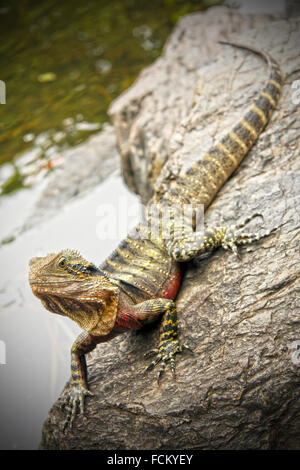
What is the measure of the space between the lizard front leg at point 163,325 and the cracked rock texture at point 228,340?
0.31 feet

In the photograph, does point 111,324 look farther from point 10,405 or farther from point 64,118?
point 64,118

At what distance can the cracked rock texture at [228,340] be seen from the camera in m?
2.88

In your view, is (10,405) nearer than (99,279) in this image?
No

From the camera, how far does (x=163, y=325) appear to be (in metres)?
3.58

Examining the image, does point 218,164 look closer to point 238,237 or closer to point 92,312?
point 238,237

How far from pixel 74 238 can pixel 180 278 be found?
98.3 inches

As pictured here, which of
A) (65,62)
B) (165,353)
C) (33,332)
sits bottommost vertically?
(33,332)

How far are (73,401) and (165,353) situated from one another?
91 cm

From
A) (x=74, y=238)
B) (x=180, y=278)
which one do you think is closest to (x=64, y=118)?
(x=74, y=238)

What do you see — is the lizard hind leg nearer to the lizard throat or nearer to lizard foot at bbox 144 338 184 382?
lizard foot at bbox 144 338 184 382

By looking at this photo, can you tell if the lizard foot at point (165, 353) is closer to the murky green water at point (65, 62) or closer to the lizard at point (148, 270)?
the lizard at point (148, 270)

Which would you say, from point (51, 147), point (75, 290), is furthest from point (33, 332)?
point (51, 147)

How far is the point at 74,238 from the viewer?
607 cm

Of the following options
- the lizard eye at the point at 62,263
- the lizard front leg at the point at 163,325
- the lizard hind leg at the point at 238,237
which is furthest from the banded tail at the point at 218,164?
the lizard eye at the point at 62,263
